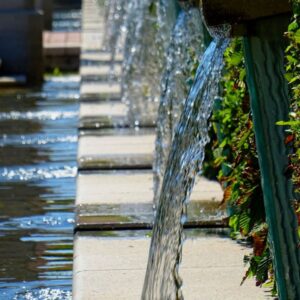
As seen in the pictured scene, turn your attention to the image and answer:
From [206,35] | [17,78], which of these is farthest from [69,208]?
[17,78]

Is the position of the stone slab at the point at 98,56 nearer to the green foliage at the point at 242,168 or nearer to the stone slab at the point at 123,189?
the stone slab at the point at 123,189

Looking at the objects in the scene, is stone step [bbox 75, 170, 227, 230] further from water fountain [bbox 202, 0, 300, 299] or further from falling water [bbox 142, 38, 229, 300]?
water fountain [bbox 202, 0, 300, 299]

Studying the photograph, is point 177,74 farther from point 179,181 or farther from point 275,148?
point 275,148

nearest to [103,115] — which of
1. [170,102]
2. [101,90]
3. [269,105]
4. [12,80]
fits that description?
[101,90]

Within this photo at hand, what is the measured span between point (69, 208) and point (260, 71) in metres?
3.38

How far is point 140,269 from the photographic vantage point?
5516mm

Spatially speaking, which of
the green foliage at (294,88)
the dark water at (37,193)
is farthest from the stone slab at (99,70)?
the green foliage at (294,88)

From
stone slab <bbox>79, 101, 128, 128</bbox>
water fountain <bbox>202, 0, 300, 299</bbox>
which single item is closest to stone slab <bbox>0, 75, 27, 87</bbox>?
stone slab <bbox>79, 101, 128, 128</bbox>

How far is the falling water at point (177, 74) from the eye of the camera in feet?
24.4

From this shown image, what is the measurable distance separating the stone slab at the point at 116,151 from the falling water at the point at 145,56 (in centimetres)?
71

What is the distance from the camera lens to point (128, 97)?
11.2 meters

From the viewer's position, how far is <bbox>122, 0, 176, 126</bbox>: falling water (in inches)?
385

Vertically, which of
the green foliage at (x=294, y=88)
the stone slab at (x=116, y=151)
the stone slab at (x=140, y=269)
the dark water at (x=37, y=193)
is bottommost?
the dark water at (x=37, y=193)

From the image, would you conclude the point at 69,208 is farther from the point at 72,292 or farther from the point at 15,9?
the point at 15,9
